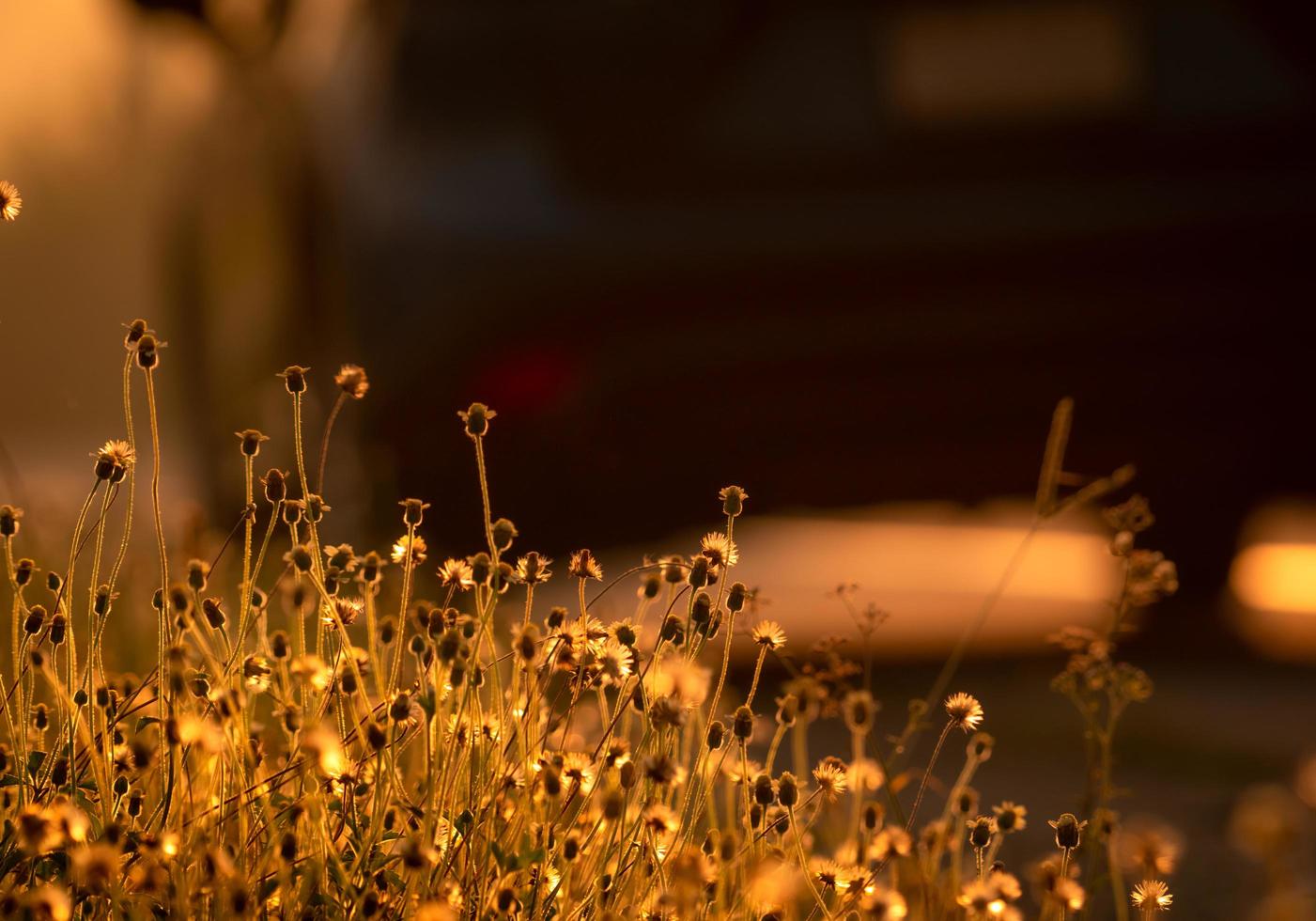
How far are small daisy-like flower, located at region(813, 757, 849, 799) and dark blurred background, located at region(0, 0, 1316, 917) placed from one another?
2.75 m

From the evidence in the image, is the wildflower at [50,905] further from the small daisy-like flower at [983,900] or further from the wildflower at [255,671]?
the small daisy-like flower at [983,900]

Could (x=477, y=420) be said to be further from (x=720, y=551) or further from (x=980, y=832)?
(x=980, y=832)

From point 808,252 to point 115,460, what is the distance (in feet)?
10.9

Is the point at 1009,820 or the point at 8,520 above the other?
the point at 8,520

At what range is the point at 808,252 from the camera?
5.04m

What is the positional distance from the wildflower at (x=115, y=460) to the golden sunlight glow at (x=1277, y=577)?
474cm

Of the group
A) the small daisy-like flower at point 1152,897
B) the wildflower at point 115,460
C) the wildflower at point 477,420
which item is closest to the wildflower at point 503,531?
the wildflower at point 477,420

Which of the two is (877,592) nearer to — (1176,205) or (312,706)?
(1176,205)

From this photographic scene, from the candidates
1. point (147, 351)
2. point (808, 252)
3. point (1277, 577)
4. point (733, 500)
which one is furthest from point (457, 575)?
point (1277, 577)

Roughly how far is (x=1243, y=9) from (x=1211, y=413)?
1256 millimetres

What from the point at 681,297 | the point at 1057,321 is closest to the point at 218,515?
the point at 681,297

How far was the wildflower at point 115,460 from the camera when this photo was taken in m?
1.92

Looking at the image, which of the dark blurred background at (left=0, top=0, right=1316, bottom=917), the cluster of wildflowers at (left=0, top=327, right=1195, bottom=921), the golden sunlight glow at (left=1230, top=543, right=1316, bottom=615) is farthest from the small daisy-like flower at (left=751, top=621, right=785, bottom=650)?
the golden sunlight glow at (left=1230, top=543, right=1316, bottom=615)

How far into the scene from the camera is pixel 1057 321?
513cm
